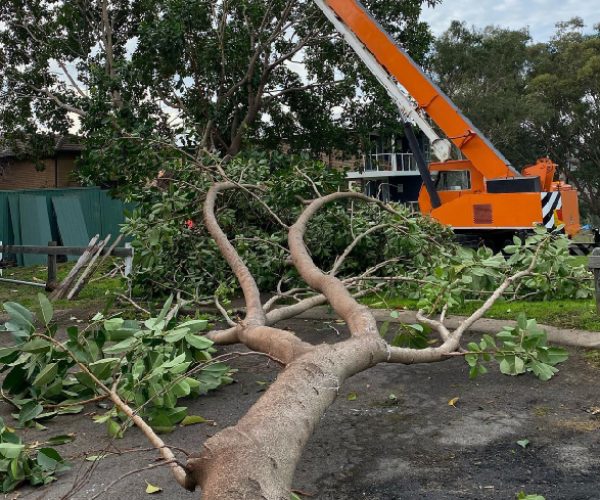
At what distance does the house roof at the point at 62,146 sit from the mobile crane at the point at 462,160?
38.7 feet

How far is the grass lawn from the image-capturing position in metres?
8.87

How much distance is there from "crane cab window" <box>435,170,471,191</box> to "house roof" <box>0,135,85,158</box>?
40.9 ft

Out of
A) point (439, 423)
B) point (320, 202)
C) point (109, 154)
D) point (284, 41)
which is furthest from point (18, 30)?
point (439, 423)

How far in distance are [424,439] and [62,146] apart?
26061 millimetres

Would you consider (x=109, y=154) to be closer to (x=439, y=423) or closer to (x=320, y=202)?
(x=320, y=202)

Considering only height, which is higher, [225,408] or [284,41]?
[284,41]

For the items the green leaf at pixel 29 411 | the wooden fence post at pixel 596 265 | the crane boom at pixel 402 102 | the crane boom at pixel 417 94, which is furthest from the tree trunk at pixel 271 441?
the crane boom at pixel 402 102

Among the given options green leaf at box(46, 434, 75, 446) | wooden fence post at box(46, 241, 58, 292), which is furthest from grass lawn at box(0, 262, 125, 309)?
green leaf at box(46, 434, 75, 446)

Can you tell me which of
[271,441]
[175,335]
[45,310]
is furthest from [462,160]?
[271,441]

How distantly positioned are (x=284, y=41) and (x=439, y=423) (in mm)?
16918

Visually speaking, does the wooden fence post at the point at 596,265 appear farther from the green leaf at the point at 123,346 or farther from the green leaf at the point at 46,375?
the green leaf at the point at 46,375

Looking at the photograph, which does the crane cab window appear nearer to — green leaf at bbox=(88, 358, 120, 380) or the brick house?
green leaf at bbox=(88, 358, 120, 380)

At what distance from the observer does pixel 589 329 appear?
5.57 meters

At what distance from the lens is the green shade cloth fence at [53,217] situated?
1602 centimetres
